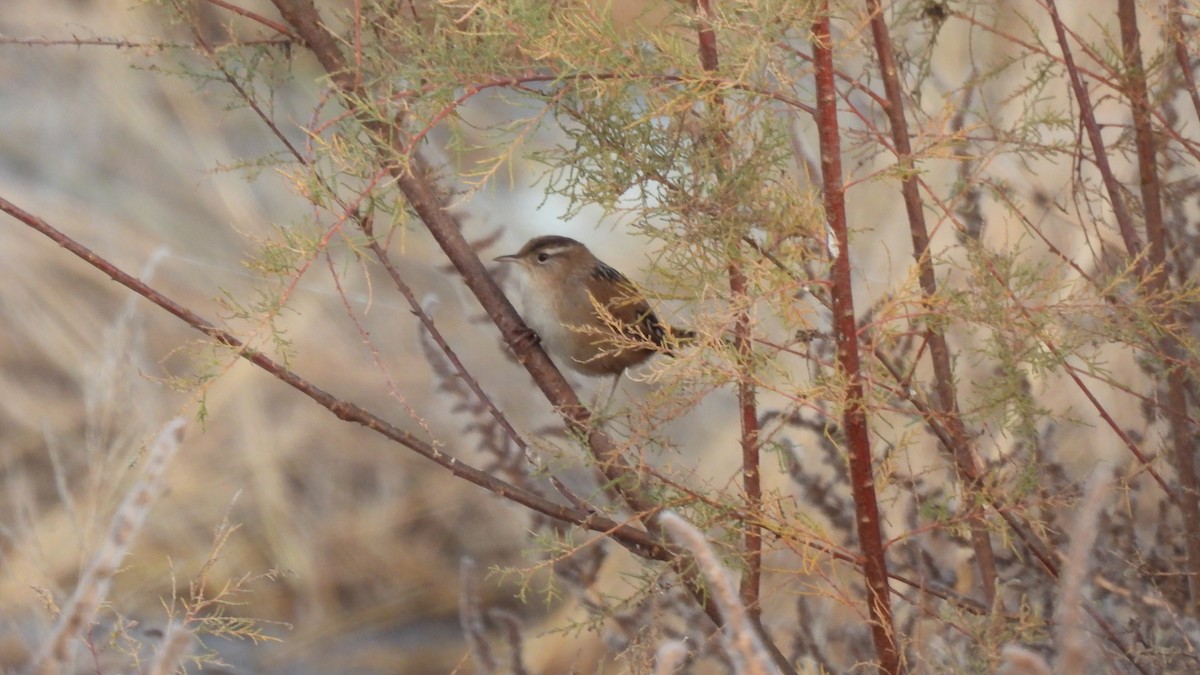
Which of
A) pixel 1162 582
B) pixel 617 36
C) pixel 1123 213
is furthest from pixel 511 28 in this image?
pixel 1162 582

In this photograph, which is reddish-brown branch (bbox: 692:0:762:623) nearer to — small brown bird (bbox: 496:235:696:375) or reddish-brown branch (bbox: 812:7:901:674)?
reddish-brown branch (bbox: 812:7:901:674)

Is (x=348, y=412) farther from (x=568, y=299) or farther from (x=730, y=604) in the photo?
(x=568, y=299)

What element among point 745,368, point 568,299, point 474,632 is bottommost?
point 474,632

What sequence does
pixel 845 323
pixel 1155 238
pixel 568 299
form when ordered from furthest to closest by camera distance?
pixel 568 299 < pixel 1155 238 < pixel 845 323

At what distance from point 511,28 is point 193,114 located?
2.71m

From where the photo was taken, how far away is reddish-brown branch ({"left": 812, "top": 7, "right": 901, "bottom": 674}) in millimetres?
732

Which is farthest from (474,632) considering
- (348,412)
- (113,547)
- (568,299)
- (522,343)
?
(113,547)

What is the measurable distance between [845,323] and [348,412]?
43 centimetres

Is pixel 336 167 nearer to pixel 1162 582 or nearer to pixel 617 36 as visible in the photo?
pixel 617 36

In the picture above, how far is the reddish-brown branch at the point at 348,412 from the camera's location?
908 millimetres

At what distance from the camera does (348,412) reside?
100 centimetres

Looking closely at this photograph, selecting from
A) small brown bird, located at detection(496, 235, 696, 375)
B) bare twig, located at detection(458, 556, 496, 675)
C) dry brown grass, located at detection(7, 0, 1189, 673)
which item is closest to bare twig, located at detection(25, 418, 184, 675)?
bare twig, located at detection(458, 556, 496, 675)

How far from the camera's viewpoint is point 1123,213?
1.10 meters

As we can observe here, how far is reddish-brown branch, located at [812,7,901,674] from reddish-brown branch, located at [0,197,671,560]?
174 mm
